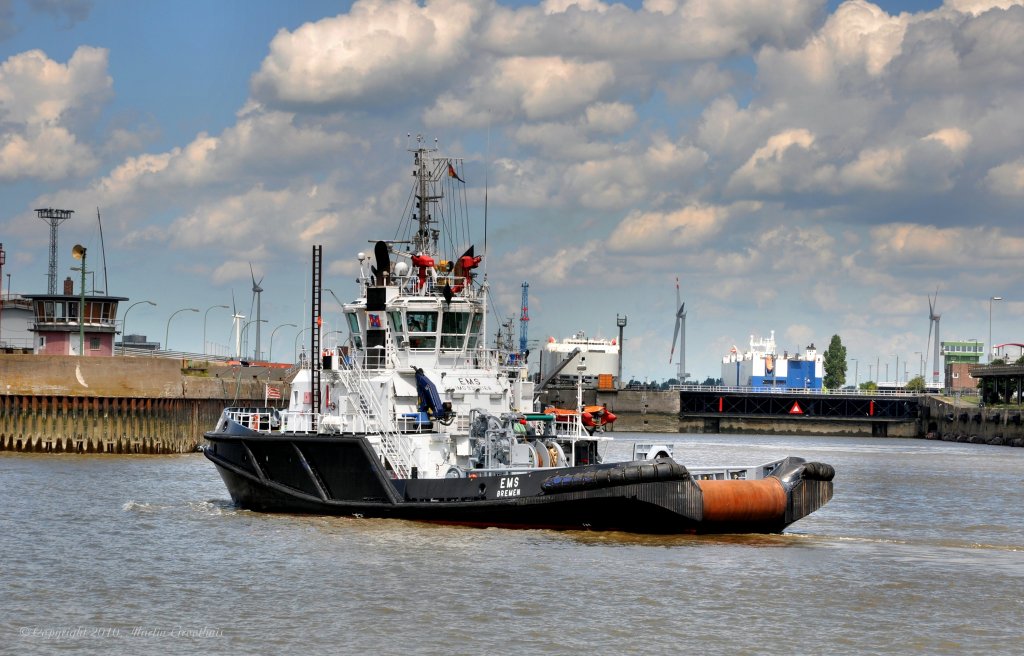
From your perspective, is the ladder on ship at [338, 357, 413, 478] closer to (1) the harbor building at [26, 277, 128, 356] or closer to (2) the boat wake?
(2) the boat wake

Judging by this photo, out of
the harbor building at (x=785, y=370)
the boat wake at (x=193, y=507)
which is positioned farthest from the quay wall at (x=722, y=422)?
the boat wake at (x=193, y=507)

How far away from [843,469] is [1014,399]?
80.7 metres

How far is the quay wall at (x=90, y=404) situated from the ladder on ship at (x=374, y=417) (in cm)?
3108

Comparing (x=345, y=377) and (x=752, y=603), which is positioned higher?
(x=345, y=377)

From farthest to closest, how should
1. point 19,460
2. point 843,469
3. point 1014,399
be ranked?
point 1014,399 → point 843,469 → point 19,460

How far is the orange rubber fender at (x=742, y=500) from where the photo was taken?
2947cm

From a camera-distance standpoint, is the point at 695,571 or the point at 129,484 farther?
the point at 129,484

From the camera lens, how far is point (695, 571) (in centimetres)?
2630

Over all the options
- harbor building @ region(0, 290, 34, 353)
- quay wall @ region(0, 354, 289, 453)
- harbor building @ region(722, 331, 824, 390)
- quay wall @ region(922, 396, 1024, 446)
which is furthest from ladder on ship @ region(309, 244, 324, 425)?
harbor building @ region(722, 331, 824, 390)

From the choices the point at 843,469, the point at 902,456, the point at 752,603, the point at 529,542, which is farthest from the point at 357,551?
the point at 902,456

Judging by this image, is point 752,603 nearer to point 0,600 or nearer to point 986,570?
point 986,570

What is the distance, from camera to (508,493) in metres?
30.0

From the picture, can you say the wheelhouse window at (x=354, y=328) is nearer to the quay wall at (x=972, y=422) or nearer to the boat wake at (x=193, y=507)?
the boat wake at (x=193, y=507)

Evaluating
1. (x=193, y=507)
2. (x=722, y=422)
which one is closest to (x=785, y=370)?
(x=722, y=422)
